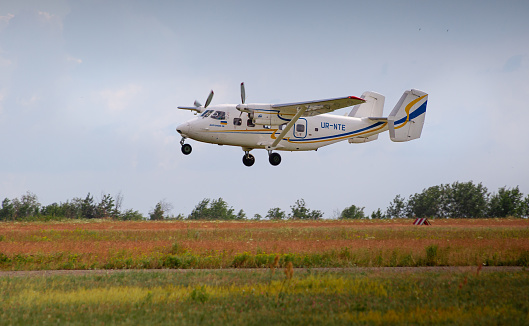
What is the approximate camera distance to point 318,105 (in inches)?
1286

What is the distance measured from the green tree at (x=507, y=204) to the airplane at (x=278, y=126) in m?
62.4

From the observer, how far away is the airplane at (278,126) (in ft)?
106

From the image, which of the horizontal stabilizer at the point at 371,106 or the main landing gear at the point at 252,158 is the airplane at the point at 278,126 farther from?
the horizontal stabilizer at the point at 371,106

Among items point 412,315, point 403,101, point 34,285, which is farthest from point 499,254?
point 403,101

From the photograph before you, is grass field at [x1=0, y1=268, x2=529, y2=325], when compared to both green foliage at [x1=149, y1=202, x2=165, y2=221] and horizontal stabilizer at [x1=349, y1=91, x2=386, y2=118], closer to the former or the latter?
horizontal stabilizer at [x1=349, y1=91, x2=386, y2=118]

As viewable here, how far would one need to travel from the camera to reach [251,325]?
10367 millimetres

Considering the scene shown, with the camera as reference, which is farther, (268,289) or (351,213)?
(351,213)

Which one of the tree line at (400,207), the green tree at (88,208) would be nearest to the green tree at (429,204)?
the tree line at (400,207)

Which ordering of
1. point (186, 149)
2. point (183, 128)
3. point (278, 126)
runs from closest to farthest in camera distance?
point (183, 128), point (186, 149), point (278, 126)

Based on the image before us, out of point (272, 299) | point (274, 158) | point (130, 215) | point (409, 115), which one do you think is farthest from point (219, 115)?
point (130, 215)

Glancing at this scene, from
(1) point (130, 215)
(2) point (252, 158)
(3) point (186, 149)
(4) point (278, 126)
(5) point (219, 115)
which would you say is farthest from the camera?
(1) point (130, 215)

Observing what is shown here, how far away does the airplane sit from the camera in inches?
1275

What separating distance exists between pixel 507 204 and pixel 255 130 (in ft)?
244

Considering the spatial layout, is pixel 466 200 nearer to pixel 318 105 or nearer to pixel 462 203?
pixel 462 203
